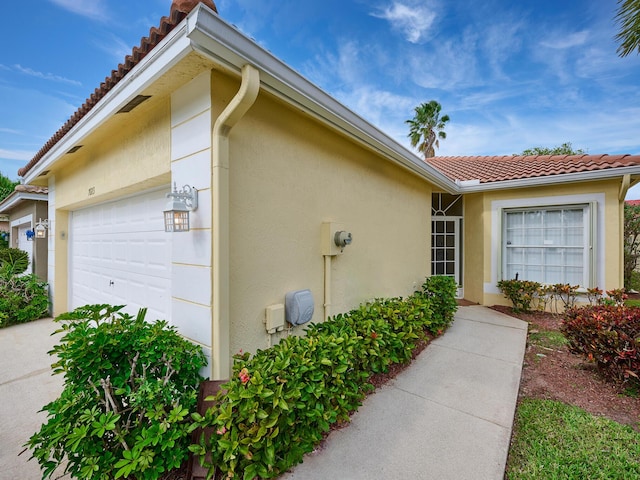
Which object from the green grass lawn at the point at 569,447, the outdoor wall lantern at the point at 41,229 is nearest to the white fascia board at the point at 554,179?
the green grass lawn at the point at 569,447

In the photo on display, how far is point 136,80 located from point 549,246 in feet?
31.8

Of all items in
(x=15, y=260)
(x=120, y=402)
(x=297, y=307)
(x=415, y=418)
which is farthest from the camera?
(x=15, y=260)

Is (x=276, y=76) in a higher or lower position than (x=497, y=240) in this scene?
higher

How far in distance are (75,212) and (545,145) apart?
32032 millimetres

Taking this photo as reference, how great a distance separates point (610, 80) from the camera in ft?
30.1

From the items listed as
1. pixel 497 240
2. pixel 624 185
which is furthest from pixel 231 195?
pixel 624 185

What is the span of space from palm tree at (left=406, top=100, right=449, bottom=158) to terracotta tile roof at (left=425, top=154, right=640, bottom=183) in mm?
11207

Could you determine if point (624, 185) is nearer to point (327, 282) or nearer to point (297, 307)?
point (327, 282)

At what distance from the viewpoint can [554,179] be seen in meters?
7.18

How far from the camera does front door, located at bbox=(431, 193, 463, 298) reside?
9.51m

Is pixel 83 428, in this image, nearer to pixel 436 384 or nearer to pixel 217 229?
pixel 217 229

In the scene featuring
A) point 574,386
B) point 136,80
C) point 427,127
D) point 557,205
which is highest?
point 427,127

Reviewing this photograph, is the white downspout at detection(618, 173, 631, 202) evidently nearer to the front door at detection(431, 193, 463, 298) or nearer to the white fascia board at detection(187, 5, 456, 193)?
the front door at detection(431, 193, 463, 298)

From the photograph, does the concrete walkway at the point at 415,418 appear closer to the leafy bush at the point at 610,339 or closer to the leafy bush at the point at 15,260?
the leafy bush at the point at 610,339
